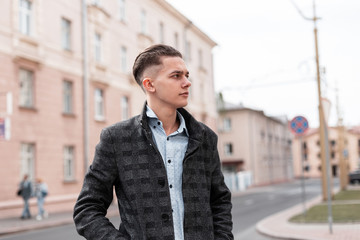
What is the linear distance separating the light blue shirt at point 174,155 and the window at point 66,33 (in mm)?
22277

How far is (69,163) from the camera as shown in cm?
2417

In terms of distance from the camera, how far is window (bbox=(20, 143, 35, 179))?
20641mm

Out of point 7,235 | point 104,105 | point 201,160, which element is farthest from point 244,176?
point 201,160

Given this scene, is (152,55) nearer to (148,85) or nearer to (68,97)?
(148,85)

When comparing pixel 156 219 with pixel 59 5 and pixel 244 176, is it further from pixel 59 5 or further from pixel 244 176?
pixel 244 176

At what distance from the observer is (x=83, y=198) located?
7.70 feet

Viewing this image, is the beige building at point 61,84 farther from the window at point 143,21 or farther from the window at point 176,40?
the window at point 176,40

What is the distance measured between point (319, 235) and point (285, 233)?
3.44 ft

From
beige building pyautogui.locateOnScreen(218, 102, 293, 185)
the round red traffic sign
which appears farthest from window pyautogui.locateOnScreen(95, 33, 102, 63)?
beige building pyautogui.locateOnScreen(218, 102, 293, 185)

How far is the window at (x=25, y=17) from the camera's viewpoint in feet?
68.9

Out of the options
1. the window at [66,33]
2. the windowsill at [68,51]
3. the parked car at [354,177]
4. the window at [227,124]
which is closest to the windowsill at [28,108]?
the windowsill at [68,51]

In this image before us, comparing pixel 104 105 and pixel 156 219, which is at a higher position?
pixel 104 105

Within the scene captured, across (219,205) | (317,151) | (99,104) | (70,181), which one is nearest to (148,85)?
(219,205)

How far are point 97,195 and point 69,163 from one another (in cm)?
2239
